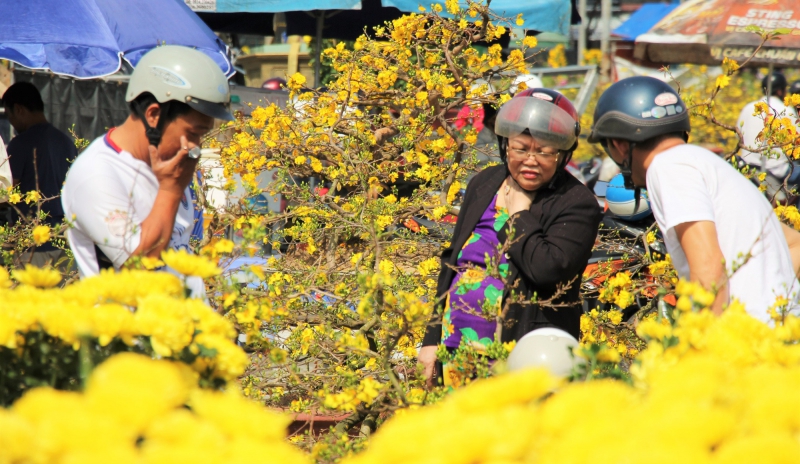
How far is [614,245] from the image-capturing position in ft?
16.4

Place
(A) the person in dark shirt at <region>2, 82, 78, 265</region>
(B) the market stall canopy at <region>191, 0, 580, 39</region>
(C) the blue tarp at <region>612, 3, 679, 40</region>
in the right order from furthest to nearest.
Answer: (C) the blue tarp at <region>612, 3, 679, 40</region>
(B) the market stall canopy at <region>191, 0, 580, 39</region>
(A) the person in dark shirt at <region>2, 82, 78, 265</region>

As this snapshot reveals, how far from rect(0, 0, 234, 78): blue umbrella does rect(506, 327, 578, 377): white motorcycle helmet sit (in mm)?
4415

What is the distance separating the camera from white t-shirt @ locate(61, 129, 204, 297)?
2408 mm

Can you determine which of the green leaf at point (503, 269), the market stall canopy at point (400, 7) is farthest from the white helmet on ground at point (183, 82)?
the market stall canopy at point (400, 7)

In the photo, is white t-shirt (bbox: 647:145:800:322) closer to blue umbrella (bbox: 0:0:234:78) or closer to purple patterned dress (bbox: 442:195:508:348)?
purple patterned dress (bbox: 442:195:508:348)

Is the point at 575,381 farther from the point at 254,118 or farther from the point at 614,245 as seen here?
the point at 254,118

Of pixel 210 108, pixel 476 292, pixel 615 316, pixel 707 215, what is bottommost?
pixel 615 316

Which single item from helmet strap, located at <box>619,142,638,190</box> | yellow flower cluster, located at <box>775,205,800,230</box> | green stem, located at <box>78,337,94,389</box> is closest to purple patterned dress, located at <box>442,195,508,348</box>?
helmet strap, located at <box>619,142,638,190</box>

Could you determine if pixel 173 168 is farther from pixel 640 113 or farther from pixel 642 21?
pixel 642 21

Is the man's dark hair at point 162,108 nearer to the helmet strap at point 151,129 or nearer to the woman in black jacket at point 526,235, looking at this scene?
the helmet strap at point 151,129

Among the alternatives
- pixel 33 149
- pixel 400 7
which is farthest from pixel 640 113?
pixel 33 149

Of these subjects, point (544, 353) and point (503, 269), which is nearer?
point (544, 353)

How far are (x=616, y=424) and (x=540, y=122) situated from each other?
2142 millimetres

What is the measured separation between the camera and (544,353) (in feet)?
7.83
